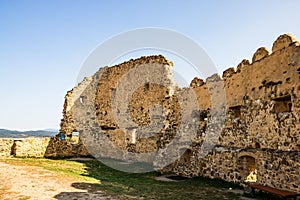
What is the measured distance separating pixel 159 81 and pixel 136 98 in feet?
8.25

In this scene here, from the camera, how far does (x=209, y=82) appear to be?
1323 centimetres

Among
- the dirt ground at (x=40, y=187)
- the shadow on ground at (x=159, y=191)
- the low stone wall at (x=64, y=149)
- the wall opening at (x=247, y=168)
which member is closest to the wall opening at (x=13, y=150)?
the low stone wall at (x=64, y=149)

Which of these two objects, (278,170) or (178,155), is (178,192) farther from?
(178,155)

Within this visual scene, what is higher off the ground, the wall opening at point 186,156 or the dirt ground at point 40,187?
the wall opening at point 186,156

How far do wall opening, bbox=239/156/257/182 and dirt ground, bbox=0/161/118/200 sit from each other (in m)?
5.57

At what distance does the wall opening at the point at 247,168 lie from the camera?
1027 centimetres

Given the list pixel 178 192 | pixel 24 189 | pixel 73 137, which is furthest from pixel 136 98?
pixel 24 189

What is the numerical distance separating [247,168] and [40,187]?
7592 mm

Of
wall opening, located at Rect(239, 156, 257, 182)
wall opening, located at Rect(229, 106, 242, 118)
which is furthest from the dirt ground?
wall opening, located at Rect(229, 106, 242, 118)

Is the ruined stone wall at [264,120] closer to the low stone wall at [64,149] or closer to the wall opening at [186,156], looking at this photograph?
the wall opening at [186,156]

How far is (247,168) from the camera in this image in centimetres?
1028

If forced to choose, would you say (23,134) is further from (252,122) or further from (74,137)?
(252,122)

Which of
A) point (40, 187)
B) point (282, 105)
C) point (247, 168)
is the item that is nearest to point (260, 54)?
point (282, 105)

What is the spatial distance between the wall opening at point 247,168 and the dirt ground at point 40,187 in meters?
5.57
